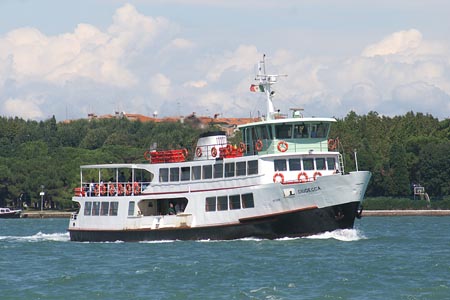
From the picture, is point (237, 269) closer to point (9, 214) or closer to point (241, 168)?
point (241, 168)

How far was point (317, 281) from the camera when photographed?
1563 inches

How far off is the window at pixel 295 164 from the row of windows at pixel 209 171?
6.35ft

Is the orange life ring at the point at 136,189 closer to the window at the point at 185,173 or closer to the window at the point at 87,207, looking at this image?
the window at the point at 87,207

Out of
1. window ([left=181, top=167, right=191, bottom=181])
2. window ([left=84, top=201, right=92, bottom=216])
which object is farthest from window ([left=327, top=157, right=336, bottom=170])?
window ([left=84, top=201, right=92, bottom=216])

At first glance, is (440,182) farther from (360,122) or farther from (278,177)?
(278,177)

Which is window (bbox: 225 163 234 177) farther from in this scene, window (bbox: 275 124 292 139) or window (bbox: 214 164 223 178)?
window (bbox: 275 124 292 139)

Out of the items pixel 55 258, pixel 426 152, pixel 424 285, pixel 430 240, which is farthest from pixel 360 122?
pixel 424 285

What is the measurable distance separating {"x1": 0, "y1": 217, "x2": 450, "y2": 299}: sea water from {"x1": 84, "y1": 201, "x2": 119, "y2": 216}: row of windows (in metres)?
2.31

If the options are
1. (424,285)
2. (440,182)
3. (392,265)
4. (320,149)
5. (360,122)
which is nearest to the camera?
(424,285)

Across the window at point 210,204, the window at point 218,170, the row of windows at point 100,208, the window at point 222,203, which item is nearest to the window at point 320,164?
the window at point 222,203

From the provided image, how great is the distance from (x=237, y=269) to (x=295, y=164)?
42.2 ft

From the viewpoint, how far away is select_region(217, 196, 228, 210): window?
5550 cm

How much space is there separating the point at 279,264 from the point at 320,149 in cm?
1278

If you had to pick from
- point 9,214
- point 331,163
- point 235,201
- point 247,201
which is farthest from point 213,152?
point 9,214
